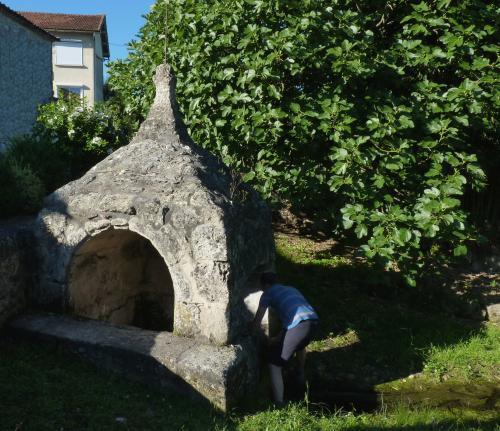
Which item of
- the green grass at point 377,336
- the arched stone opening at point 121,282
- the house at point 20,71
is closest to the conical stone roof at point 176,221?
the arched stone opening at point 121,282

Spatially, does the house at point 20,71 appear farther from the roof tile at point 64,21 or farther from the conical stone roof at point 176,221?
the conical stone roof at point 176,221

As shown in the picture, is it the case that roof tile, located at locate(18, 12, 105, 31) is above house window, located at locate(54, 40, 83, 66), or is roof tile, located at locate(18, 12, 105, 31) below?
above

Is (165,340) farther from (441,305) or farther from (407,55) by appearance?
(441,305)

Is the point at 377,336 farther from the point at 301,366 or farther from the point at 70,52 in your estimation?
the point at 70,52

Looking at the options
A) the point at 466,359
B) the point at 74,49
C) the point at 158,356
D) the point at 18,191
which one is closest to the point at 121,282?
the point at 18,191

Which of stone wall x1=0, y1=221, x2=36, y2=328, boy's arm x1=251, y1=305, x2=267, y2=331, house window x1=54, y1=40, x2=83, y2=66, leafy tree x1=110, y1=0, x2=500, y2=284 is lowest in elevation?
boy's arm x1=251, y1=305, x2=267, y2=331

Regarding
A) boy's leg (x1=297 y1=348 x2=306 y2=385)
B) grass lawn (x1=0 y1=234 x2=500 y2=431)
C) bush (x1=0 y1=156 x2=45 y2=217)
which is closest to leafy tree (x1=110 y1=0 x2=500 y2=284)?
grass lawn (x1=0 y1=234 x2=500 y2=431)

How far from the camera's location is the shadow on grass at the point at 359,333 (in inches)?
263

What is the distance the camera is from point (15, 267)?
5516 mm

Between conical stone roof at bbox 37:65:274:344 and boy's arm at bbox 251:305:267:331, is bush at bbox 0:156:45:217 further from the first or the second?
boy's arm at bbox 251:305:267:331

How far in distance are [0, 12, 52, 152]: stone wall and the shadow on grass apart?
431 inches

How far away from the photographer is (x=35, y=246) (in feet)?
18.7

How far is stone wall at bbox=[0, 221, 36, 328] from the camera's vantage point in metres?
5.37

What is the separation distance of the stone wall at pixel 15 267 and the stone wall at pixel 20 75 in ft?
36.3
